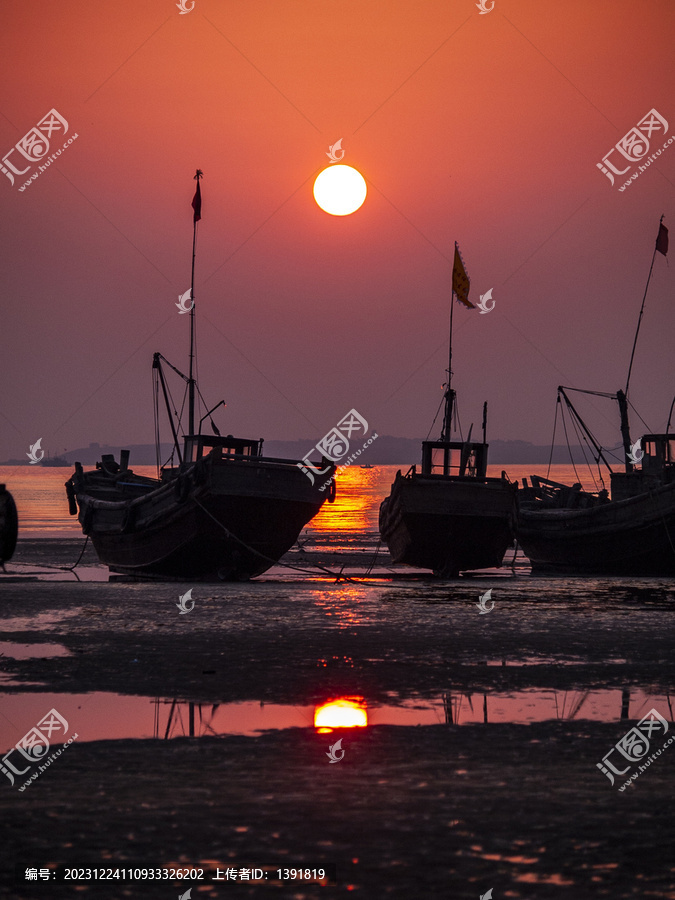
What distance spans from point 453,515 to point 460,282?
454 inches

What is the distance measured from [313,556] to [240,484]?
46.1 feet

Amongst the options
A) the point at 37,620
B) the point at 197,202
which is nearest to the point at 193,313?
the point at 197,202

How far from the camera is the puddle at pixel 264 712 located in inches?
360

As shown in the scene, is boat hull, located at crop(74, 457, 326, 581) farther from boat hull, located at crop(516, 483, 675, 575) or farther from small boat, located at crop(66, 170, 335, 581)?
boat hull, located at crop(516, 483, 675, 575)

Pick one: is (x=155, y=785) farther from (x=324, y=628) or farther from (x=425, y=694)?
(x=324, y=628)

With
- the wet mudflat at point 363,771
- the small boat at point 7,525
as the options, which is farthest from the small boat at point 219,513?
the small boat at point 7,525

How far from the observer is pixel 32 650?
1406cm

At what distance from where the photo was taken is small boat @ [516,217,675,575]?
32.2 metres

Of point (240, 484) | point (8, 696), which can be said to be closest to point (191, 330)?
point (240, 484)

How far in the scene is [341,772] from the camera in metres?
7.64

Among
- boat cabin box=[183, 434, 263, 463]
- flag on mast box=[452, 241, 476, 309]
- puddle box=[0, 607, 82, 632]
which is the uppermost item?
flag on mast box=[452, 241, 476, 309]

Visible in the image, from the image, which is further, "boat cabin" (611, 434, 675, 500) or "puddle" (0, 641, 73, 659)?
"boat cabin" (611, 434, 675, 500)

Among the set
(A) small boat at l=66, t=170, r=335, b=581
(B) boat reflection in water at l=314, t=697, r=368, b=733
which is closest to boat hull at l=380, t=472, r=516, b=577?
(A) small boat at l=66, t=170, r=335, b=581

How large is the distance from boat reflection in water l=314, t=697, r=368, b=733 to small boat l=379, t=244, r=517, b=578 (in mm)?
19277
